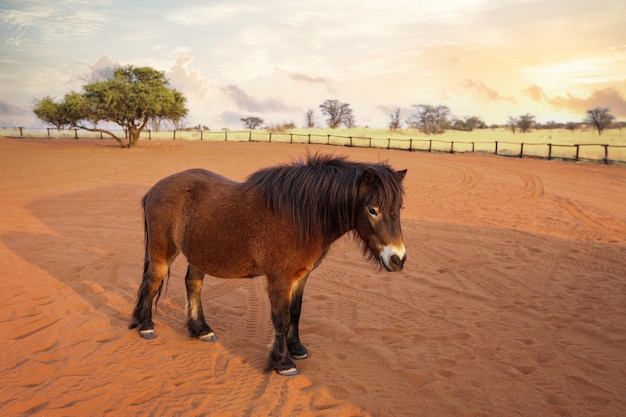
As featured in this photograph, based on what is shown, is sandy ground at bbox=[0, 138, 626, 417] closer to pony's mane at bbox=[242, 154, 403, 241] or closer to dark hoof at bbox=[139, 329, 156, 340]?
dark hoof at bbox=[139, 329, 156, 340]

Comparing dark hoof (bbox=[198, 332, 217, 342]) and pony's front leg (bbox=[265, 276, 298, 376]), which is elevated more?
pony's front leg (bbox=[265, 276, 298, 376])

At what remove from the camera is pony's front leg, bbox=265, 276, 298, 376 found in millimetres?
4273

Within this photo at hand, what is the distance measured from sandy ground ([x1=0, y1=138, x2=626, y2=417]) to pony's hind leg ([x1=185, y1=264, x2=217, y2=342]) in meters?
0.13

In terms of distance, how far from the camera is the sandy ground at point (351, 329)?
393 cm

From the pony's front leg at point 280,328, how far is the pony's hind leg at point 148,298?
166 cm

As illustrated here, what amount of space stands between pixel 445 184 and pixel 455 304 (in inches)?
544

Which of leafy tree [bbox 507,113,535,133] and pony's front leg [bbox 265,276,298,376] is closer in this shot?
pony's front leg [bbox 265,276,298,376]

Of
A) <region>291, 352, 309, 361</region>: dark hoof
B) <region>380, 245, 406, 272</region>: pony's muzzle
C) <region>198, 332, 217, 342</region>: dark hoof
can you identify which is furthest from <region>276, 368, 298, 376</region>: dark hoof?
<region>380, 245, 406, 272</region>: pony's muzzle

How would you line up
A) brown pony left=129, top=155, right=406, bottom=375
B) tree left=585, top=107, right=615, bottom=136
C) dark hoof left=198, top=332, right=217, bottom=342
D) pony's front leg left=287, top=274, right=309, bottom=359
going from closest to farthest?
brown pony left=129, top=155, right=406, bottom=375 → pony's front leg left=287, top=274, right=309, bottom=359 → dark hoof left=198, top=332, right=217, bottom=342 → tree left=585, top=107, right=615, bottom=136

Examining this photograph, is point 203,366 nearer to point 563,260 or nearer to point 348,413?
point 348,413

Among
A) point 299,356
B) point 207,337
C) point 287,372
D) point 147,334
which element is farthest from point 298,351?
point 147,334

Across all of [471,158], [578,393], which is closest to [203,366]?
[578,393]

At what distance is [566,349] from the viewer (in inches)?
196

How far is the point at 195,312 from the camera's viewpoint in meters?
5.20
